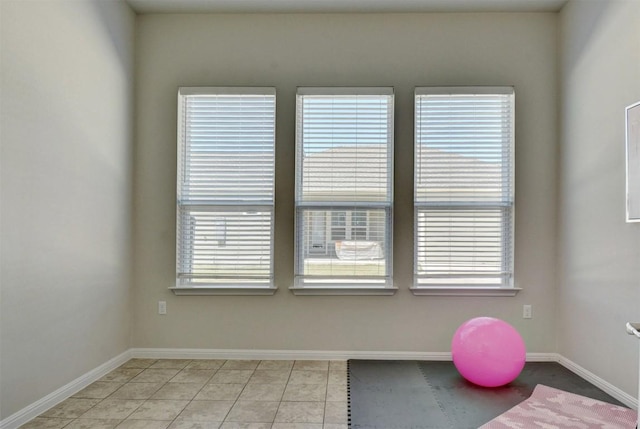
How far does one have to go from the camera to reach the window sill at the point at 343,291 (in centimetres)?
354

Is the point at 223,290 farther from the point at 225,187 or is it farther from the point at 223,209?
the point at 225,187

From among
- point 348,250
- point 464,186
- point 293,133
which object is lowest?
point 348,250

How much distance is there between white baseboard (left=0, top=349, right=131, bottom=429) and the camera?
2.36 m

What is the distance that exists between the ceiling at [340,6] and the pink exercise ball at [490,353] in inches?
103

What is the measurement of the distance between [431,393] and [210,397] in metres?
1.53

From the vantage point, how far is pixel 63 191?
2732mm

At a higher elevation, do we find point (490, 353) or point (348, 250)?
point (348, 250)

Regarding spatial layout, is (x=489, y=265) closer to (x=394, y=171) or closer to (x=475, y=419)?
(x=394, y=171)

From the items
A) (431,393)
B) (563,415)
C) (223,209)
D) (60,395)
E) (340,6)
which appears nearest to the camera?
(563,415)

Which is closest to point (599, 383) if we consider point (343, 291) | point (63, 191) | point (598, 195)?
point (598, 195)

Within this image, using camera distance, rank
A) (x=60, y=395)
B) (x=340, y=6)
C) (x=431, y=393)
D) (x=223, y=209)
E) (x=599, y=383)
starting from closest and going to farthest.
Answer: (x=60, y=395) < (x=431, y=393) < (x=599, y=383) < (x=340, y=6) < (x=223, y=209)

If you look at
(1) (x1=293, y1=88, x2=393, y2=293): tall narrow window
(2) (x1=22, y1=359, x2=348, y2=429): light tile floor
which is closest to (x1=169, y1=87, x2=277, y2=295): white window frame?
(1) (x1=293, y1=88, x2=393, y2=293): tall narrow window

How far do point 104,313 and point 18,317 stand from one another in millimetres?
912

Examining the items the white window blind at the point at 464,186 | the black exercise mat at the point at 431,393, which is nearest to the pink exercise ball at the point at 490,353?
the black exercise mat at the point at 431,393
